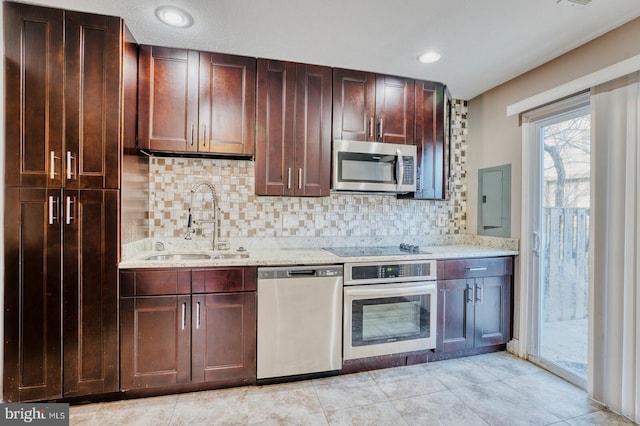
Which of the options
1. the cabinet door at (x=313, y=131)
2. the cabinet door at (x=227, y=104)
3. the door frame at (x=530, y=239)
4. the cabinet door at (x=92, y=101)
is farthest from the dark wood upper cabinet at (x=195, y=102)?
the door frame at (x=530, y=239)

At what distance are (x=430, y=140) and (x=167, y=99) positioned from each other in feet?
7.43

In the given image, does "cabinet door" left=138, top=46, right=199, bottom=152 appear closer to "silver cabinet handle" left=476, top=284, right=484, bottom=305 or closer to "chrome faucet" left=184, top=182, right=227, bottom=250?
"chrome faucet" left=184, top=182, right=227, bottom=250

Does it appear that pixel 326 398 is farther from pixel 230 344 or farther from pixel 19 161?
pixel 19 161

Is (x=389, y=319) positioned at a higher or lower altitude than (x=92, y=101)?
lower

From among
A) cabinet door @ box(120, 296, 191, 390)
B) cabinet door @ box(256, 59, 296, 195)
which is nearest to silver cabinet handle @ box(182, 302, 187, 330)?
cabinet door @ box(120, 296, 191, 390)

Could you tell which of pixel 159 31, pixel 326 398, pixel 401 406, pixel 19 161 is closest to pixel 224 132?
pixel 159 31

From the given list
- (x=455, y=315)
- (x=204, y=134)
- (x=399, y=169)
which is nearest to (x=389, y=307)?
(x=455, y=315)

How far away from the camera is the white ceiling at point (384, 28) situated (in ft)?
5.79

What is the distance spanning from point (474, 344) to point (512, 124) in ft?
6.57

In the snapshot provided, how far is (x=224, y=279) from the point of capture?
Result: 2053mm

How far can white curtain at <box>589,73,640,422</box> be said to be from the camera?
180 centimetres

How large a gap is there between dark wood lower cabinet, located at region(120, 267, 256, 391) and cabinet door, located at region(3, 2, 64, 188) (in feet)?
2.70

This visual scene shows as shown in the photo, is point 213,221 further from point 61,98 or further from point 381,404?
point 381,404

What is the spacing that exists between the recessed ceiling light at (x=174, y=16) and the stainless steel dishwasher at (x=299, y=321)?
1.71m
